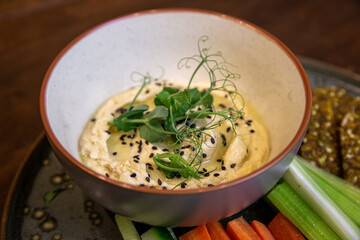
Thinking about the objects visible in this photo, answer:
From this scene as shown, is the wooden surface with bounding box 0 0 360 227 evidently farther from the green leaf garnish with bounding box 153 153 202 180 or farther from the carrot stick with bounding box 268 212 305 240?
the carrot stick with bounding box 268 212 305 240

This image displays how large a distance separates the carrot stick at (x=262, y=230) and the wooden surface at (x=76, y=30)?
1.84 m

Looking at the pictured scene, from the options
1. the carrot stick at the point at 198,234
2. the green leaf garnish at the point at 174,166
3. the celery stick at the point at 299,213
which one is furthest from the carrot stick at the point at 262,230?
the green leaf garnish at the point at 174,166

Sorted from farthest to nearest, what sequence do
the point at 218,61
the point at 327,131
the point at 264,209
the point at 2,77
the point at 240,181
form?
the point at 2,77, the point at 218,61, the point at 327,131, the point at 264,209, the point at 240,181

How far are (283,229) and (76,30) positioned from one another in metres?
2.94

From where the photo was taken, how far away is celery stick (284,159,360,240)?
2113 millimetres

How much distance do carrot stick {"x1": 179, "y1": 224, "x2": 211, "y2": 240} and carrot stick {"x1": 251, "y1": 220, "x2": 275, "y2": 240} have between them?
11.3 inches

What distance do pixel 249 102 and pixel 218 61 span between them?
0.40 m

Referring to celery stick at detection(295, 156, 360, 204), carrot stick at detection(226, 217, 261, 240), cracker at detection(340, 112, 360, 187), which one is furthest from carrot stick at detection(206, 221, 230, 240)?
cracker at detection(340, 112, 360, 187)

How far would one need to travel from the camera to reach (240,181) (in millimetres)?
1751

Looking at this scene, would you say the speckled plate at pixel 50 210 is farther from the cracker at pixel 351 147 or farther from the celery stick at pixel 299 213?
the cracker at pixel 351 147

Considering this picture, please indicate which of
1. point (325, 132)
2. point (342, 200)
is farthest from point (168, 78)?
point (342, 200)

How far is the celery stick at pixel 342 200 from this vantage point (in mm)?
2217

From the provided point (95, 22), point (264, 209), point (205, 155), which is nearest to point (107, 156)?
point (205, 155)

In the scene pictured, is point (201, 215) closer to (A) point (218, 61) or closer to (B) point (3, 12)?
(A) point (218, 61)
